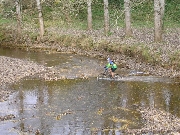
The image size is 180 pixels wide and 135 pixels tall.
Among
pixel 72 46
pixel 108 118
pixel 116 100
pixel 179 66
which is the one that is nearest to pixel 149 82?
pixel 179 66

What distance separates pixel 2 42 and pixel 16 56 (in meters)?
7.02

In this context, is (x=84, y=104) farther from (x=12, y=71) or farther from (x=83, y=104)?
(x=12, y=71)

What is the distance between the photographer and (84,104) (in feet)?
46.2

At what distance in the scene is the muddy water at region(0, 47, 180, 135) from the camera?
11.5 metres

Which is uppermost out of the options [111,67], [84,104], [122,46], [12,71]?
[122,46]

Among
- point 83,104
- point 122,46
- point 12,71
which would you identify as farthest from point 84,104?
point 122,46

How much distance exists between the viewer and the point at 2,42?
1291 inches

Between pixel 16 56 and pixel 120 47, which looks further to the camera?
pixel 16 56

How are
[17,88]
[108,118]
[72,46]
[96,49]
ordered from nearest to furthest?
[108,118] → [17,88] → [96,49] → [72,46]

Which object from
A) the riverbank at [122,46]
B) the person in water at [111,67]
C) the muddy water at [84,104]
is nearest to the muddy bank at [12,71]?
the muddy water at [84,104]

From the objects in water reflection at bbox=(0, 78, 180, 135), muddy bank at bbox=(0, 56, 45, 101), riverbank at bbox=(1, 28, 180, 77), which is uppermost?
riverbank at bbox=(1, 28, 180, 77)

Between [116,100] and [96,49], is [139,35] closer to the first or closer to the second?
[96,49]

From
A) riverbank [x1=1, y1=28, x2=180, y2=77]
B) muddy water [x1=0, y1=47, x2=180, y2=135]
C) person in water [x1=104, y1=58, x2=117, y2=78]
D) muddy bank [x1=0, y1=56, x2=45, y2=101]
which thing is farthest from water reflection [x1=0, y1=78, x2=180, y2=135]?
riverbank [x1=1, y1=28, x2=180, y2=77]

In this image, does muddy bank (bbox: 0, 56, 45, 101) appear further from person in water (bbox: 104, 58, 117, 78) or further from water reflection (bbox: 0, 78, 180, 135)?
person in water (bbox: 104, 58, 117, 78)
